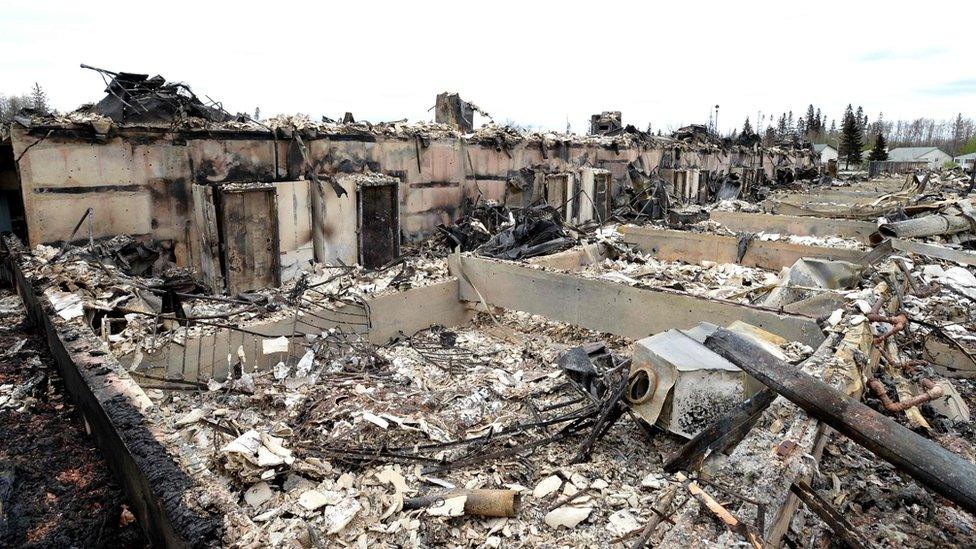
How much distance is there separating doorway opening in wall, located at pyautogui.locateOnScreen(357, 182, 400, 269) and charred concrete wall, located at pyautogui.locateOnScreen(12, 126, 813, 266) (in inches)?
19.8

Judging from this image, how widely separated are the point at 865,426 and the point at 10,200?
11063mm

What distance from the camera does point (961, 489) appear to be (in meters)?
2.40

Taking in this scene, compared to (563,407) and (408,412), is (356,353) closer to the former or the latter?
(408,412)

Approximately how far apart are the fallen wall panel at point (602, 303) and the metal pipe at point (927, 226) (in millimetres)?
6679

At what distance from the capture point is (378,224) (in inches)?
400

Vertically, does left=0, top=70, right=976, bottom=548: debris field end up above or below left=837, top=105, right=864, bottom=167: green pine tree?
below

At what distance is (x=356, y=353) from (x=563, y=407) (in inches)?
105

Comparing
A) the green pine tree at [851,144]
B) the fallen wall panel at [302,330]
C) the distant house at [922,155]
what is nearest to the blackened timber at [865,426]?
the fallen wall panel at [302,330]

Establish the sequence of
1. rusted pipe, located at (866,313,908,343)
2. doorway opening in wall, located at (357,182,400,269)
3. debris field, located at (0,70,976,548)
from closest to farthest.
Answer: debris field, located at (0,70,976,548), rusted pipe, located at (866,313,908,343), doorway opening in wall, located at (357,182,400,269)

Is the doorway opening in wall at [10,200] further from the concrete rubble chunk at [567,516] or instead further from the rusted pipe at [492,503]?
the concrete rubble chunk at [567,516]

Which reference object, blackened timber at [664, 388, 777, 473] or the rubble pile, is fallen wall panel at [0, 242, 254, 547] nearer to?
blackened timber at [664, 388, 777, 473]

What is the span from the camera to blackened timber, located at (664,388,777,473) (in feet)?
10.9

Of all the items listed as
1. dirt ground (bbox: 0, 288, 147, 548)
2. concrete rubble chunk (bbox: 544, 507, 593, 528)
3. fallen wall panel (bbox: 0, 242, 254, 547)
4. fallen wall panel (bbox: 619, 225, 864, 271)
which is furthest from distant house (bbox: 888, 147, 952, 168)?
dirt ground (bbox: 0, 288, 147, 548)

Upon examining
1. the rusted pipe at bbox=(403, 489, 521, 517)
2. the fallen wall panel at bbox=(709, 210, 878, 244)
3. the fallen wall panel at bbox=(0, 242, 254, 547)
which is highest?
the fallen wall panel at bbox=(709, 210, 878, 244)
